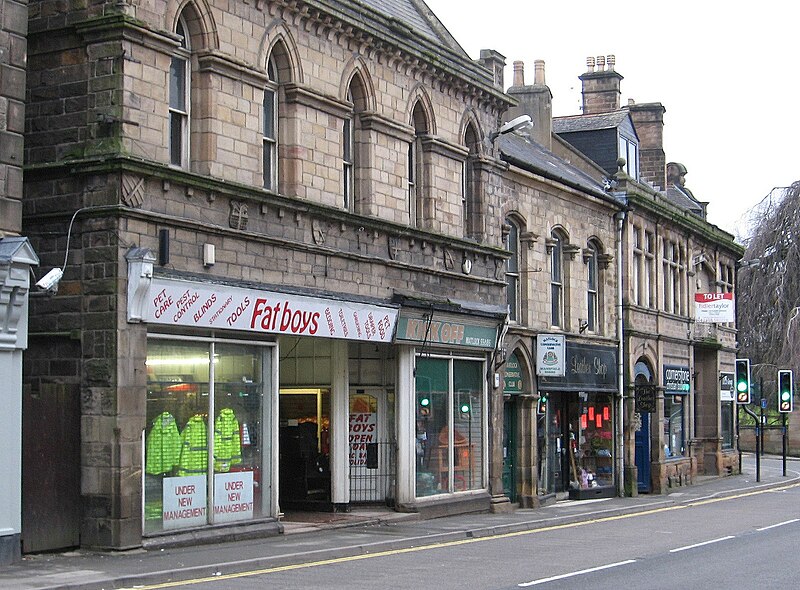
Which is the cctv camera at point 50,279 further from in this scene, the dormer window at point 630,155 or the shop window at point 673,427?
the shop window at point 673,427

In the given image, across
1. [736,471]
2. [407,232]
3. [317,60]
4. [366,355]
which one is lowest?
[736,471]

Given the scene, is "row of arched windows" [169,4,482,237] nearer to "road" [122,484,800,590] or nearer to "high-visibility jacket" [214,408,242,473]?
"high-visibility jacket" [214,408,242,473]

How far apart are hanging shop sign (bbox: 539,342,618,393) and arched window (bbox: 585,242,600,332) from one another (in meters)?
0.75

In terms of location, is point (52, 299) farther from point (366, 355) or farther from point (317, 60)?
point (366, 355)

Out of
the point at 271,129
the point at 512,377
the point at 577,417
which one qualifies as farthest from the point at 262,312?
the point at 577,417

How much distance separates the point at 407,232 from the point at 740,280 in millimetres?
35976

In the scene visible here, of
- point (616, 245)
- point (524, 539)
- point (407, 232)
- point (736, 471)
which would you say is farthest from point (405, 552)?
point (736, 471)

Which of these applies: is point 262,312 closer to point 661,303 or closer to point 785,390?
point 661,303

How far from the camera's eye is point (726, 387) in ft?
150

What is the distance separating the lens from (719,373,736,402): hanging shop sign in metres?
45.0

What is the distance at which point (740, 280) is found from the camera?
56.0 meters

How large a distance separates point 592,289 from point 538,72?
794 cm

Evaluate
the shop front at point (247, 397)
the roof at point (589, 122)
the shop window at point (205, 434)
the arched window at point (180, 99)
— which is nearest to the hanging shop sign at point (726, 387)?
the roof at point (589, 122)

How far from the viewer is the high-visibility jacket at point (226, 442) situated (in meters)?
18.5
